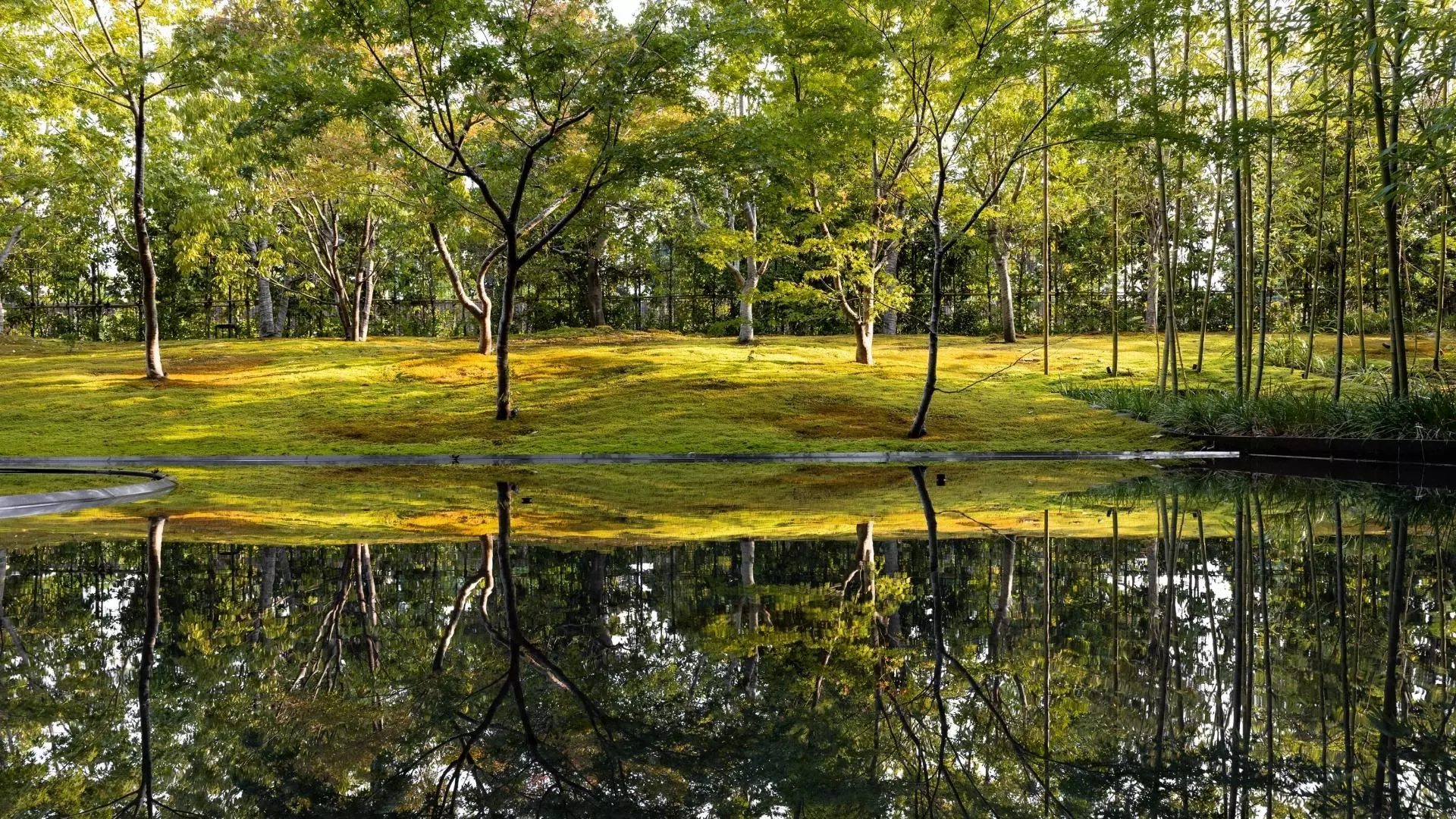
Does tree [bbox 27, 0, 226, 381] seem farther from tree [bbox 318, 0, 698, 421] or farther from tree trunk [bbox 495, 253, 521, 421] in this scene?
tree trunk [bbox 495, 253, 521, 421]

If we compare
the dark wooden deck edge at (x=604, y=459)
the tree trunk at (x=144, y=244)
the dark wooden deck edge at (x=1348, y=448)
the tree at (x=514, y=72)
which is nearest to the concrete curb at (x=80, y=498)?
the dark wooden deck edge at (x=604, y=459)

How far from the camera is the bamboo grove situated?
1412 centimetres

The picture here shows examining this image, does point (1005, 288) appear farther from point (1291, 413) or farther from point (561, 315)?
point (1291, 413)

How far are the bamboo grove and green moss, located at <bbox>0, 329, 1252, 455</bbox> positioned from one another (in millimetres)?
1373

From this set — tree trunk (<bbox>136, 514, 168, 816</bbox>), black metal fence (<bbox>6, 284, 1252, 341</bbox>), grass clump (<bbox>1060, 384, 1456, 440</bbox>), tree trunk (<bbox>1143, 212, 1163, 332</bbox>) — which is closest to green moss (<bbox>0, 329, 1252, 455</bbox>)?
grass clump (<bbox>1060, 384, 1456, 440</bbox>)

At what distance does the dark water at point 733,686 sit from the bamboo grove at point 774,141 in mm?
7774

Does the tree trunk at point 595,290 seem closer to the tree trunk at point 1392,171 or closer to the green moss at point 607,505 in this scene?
the green moss at point 607,505

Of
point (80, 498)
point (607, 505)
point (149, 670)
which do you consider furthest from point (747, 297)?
point (149, 670)

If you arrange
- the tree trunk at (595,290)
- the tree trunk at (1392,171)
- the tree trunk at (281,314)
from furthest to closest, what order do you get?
1. the tree trunk at (281,314)
2. the tree trunk at (595,290)
3. the tree trunk at (1392,171)

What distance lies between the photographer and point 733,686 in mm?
3082

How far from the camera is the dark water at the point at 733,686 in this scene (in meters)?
2.28

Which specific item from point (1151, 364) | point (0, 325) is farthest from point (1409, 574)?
point (0, 325)

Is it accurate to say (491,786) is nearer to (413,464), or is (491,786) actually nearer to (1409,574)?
(1409,574)

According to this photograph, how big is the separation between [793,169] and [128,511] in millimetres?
12459
